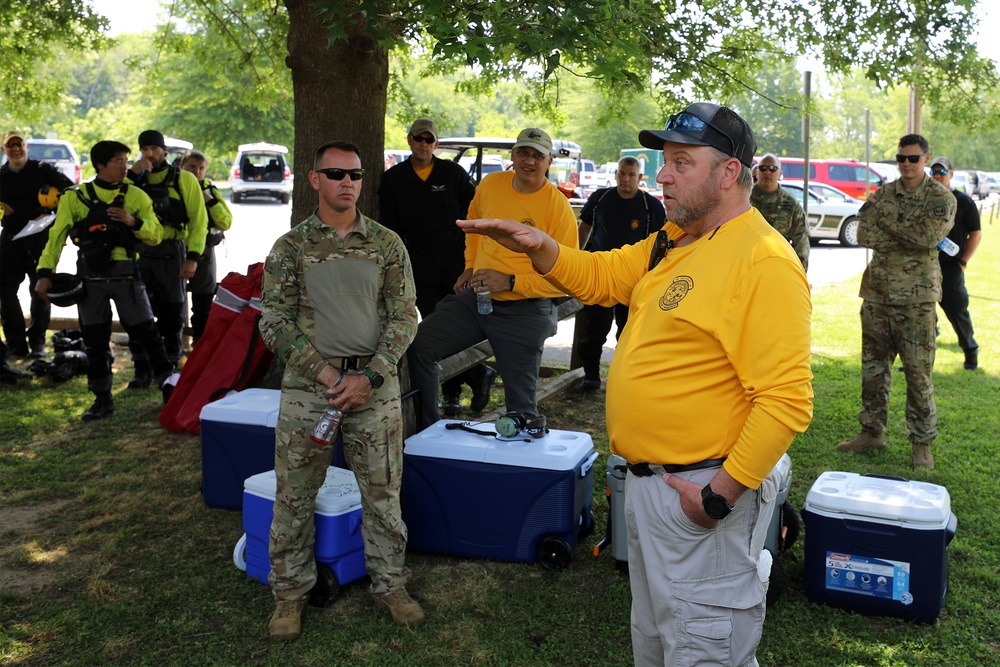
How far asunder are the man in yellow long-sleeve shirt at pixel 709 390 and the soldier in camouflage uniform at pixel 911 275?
13.0 feet

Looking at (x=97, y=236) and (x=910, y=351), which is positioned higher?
(x=97, y=236)

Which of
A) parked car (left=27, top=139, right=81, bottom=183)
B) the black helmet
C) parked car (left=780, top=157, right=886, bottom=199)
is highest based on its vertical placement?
parked car (left=27, top=139, right=81, bottom=183)

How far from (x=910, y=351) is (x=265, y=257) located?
25.2 ft

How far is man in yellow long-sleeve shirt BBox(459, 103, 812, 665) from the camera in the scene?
8.49 ft

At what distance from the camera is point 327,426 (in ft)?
13.1

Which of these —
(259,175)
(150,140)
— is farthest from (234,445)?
(259,175)

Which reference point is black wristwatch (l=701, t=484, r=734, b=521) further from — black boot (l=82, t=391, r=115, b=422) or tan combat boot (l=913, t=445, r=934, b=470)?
black boot (l=82, t=391, r=115, b=422)

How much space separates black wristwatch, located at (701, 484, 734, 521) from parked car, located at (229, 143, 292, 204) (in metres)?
32.5

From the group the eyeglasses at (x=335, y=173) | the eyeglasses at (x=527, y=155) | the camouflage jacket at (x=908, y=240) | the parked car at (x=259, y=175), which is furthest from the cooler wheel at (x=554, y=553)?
the parked car at (x=259, y=175)

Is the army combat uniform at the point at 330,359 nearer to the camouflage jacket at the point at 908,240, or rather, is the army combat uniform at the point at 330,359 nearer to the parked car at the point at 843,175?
the camouflage jacket at the point at 908,240

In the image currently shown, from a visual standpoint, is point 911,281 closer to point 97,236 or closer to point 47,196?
Answer: point 97,236

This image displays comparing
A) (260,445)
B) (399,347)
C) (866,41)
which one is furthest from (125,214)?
(866,41)

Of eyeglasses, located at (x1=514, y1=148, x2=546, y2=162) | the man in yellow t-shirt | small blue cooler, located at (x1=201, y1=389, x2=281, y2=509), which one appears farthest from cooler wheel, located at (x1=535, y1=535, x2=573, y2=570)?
eyeglasses, located at (x1=514, y1=148, x2=546, y2=162)

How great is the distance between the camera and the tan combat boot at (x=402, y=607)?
4223 millimetres
